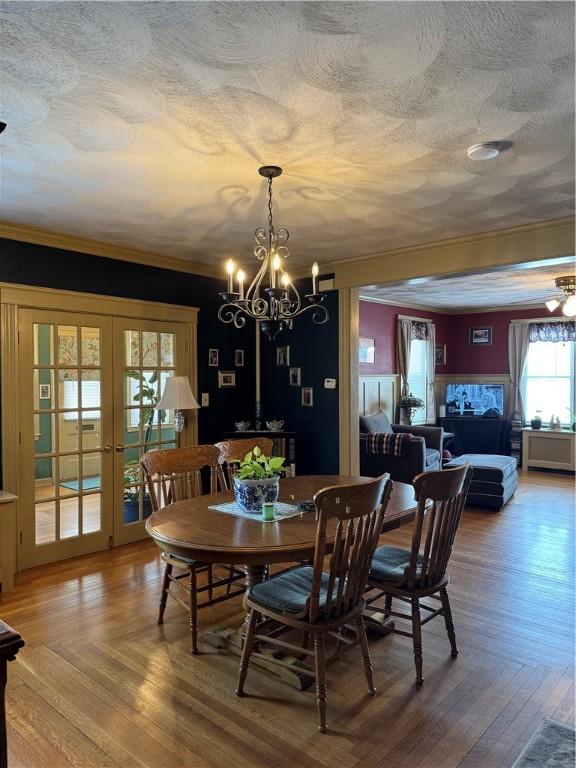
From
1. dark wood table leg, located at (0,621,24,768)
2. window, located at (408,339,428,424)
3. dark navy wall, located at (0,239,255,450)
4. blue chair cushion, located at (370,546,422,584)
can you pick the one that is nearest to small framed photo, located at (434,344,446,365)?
window, located at (408,339,428,424)

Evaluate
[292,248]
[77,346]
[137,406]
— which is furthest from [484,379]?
[77,346]

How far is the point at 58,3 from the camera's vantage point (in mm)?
1523

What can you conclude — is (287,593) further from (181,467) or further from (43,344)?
(43,344)

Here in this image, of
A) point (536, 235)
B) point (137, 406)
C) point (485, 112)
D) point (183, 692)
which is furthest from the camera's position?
point (137, 406)

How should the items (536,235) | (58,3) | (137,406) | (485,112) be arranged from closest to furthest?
(58,3) → (485,112) → (536,235) → (137,406)

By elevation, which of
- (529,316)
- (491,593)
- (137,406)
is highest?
(529,316)

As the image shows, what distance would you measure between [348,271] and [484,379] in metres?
5.01

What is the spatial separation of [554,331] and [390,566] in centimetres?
683

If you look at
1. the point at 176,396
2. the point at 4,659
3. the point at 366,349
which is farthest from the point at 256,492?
the point at 366,349

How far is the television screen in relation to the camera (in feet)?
28.6

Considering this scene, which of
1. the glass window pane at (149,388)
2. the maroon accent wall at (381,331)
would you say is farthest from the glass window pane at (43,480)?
the maroon accent wall at (381,331)

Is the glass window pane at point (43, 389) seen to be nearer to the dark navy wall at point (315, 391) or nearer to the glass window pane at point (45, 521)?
the glass window pane at point (45, 521)

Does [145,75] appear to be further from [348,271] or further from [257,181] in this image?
[348,271]

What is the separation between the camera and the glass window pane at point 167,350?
4.87 m
